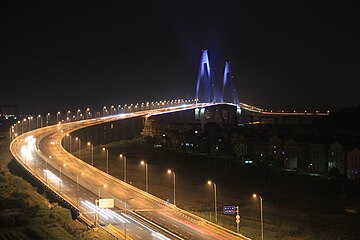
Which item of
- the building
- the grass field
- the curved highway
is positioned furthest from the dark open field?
the grass field

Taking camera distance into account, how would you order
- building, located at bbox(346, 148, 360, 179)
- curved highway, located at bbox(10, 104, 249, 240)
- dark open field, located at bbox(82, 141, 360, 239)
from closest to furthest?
curved highway, located at bbox(10, 104, 249, 240) → dark open field, located at bbox(82, 141, 360, 239) → building, located at bbox(346, 148, 360, 179)

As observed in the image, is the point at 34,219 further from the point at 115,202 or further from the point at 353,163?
the point at 353,163

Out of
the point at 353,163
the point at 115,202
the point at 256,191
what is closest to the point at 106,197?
the point at 115,202

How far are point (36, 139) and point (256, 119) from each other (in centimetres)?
3590

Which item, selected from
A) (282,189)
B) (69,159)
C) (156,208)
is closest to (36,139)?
(69,159)

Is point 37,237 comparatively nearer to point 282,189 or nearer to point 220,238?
point 220,238

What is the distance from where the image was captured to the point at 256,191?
1767 centimetres

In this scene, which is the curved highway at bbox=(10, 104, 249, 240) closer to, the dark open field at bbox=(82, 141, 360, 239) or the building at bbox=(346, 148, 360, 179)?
the dark open field at bbox=(82, 141, 360, 239)

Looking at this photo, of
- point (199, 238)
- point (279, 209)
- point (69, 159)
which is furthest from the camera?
point (69, 159)

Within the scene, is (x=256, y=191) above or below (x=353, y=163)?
below

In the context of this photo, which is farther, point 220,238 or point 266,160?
point 266,160

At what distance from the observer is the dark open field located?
472 inches

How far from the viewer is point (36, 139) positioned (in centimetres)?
2548

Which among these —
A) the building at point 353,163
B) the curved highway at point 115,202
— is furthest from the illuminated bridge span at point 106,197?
the building at point 353,163
